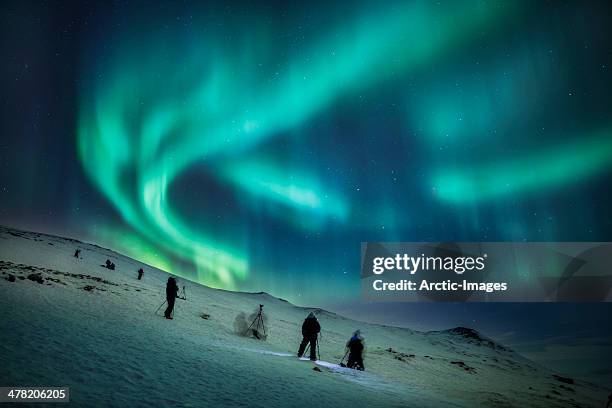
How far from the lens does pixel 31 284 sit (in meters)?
20.2

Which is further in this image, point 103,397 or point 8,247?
point 8,247

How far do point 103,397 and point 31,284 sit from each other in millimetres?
16381

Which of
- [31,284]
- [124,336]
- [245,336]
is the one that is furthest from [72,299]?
[245,336]

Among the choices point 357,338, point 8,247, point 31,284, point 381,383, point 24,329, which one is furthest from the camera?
point 8,247

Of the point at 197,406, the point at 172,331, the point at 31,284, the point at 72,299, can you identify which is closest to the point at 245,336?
the point at 172,331

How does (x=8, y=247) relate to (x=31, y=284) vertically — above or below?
above

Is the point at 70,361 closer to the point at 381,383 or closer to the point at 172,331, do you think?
the point at 172,331

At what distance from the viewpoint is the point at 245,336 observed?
23.1 meters

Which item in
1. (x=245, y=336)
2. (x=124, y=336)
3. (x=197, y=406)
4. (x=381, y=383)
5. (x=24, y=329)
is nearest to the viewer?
(x=197, y=406)

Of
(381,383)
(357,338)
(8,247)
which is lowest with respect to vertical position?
(381,383)

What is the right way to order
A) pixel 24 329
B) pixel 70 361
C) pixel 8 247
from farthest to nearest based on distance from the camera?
1. pixel 8 247
2. pixel 24 329
3. pixel 70 361

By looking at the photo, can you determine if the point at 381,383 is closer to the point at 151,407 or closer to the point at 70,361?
the point at 151,407

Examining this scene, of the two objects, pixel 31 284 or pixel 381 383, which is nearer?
pixel 381 383

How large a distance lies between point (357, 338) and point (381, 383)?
402cm
